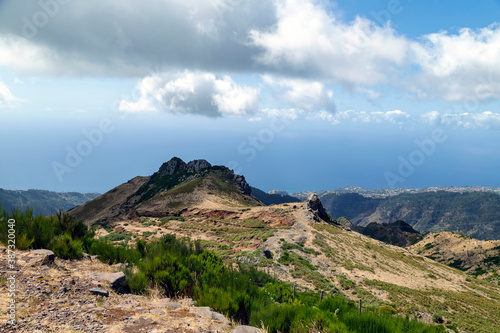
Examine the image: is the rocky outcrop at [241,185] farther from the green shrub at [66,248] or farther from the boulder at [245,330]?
the boulder at [245,330]

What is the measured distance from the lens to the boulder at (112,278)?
30.7 ft

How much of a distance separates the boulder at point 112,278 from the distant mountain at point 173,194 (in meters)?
49.2

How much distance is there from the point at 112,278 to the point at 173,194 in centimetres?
6207

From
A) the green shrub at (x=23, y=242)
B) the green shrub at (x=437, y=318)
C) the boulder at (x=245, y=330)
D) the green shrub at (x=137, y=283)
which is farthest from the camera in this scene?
the green shrub at (x=437, y=318)

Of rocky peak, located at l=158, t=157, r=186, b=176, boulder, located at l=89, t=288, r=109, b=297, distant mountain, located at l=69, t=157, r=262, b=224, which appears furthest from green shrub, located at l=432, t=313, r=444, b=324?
rocky peak, located at l=158, t=157, r=186, b=176

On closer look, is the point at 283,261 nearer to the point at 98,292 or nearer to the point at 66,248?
the point at 66,248

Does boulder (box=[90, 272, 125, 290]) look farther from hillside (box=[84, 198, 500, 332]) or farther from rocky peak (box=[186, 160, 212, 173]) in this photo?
rocky peak (box=[186, 160, 212, 173])

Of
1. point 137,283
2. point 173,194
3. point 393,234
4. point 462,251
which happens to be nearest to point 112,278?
point 137,283

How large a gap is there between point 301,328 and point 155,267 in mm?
6385

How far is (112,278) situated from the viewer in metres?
9.59

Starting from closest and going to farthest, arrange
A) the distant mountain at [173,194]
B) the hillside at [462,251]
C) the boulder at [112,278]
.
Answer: the boulder at [112,278] < the distant mountain at [173,194] < the hillside at [462,251]

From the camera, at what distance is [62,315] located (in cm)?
675

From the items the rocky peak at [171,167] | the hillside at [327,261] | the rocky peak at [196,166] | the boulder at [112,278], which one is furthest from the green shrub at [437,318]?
the rocky peak at [171,167]

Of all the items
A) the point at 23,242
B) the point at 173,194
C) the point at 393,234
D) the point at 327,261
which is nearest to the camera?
the point at 23,242
